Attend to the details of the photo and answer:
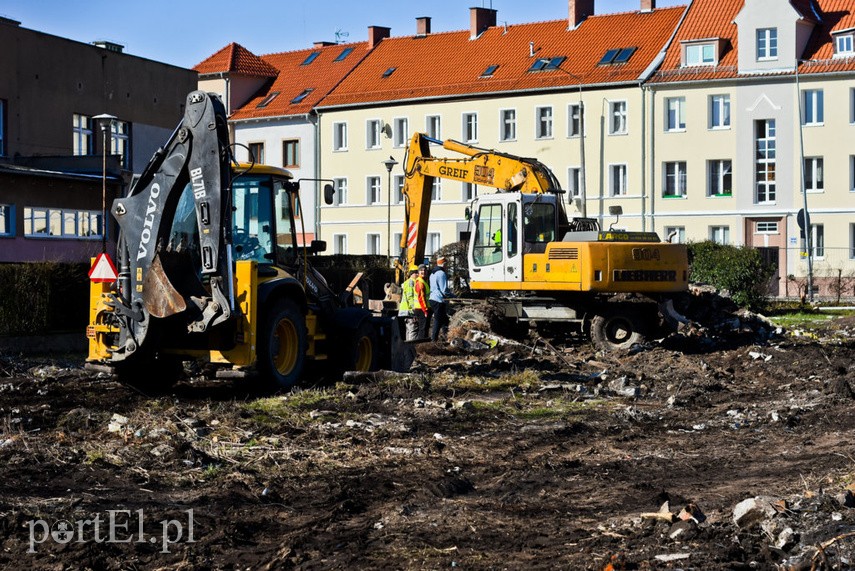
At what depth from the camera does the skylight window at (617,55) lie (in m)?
54.0

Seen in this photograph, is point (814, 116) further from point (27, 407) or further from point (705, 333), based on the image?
point (27, 407)

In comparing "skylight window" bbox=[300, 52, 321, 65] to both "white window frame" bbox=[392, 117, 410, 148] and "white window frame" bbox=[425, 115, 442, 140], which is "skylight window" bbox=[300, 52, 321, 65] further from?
"white window frame" bbox=[425, 115, 442, 140]

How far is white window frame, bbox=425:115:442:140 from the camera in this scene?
58312 mm

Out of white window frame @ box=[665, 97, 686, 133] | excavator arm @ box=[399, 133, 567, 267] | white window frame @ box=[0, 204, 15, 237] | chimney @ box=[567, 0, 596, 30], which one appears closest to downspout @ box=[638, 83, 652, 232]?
white window frame @ box=[665, 97, 686, 133]

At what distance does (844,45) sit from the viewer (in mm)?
49719

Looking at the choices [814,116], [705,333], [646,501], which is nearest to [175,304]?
[646,501]

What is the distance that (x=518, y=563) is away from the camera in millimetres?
7348

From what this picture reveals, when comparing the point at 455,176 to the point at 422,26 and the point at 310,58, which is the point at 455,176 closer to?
the point at 422,26

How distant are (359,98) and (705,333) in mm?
37018

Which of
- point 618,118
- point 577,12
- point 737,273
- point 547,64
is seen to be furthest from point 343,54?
point 737,273

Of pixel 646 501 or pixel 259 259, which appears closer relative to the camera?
pixel 646 501

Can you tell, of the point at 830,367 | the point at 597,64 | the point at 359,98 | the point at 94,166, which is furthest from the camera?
the point at 359,98

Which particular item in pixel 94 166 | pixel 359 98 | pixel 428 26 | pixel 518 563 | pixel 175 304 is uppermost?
pixel 428 26

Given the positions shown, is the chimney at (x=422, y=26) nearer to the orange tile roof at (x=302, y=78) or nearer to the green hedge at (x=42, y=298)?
the orange tile roof at (x=302, y=78)
